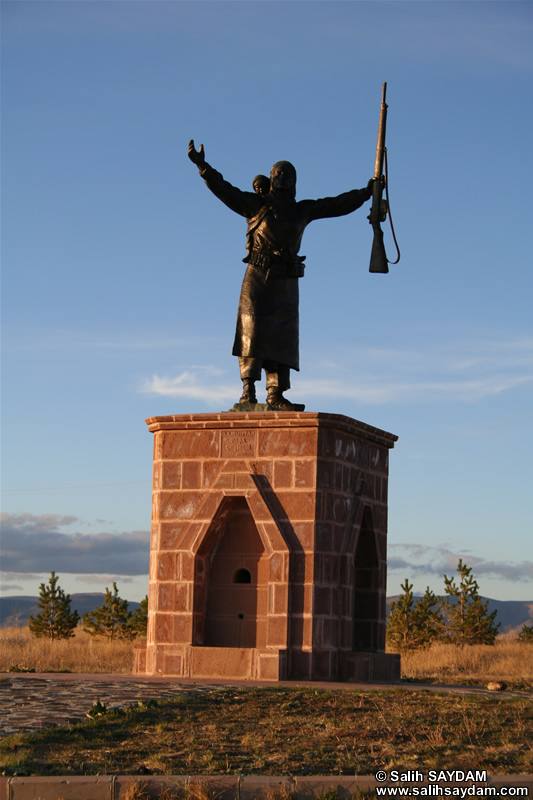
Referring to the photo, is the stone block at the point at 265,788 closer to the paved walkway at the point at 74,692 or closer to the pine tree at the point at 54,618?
the paved walkway at the point at 74,692

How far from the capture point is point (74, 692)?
10836 mm

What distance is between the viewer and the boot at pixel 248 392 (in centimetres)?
1399

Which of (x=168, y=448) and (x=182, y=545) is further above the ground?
(x=168, y=448)

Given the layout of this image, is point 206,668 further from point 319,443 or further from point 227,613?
point 319,443

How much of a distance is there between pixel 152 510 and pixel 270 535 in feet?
5.84

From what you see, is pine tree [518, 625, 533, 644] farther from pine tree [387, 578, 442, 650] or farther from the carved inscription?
the carved inscription

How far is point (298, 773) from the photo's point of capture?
7984mm

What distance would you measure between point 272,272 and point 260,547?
3426mm

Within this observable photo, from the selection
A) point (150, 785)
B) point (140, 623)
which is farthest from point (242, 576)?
point (140, 623)

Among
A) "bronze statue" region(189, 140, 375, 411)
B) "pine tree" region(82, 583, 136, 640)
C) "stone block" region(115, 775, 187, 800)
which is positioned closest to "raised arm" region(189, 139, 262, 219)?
"bronze statue" region(189, 140, 375, 411)

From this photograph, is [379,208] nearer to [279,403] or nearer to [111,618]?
[279,403]

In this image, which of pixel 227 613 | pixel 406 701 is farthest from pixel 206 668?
pixel 406 701

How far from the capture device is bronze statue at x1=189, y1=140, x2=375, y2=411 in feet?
46.1

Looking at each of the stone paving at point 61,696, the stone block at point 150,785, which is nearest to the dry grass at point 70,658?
the stone paving at point 61,696
